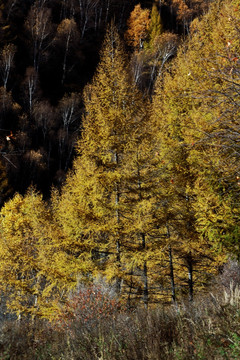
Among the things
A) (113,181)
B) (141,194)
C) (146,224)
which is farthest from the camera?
(141,194)

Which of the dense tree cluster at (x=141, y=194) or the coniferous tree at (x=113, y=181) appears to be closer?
the dense tree cluster at (x=141, y=194)

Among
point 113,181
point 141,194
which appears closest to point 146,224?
point 141,194

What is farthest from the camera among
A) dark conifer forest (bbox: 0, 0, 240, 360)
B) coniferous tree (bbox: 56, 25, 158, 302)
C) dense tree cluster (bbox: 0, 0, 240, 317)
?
coniferous tree (bbox: 56, 25, 158, 302)

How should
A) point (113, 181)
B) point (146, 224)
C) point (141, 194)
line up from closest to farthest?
point (146, 224) < point (113, 181) < point (141, 194)

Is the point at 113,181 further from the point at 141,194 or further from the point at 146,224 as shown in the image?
the point at 146,224

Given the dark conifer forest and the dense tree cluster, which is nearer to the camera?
the dark conifer forest

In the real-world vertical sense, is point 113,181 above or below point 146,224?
above

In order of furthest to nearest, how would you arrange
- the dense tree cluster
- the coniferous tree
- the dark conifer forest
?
the coniferous tree
the dense tree cluster
the dark conifer forest

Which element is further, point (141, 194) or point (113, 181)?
point (141, 194)

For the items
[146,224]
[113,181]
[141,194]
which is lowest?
[146,224]

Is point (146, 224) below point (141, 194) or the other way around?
below

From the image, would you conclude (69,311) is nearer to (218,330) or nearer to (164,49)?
(218,330)

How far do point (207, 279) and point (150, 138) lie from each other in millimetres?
6648

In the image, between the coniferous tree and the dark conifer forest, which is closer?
the dark conifer forest
